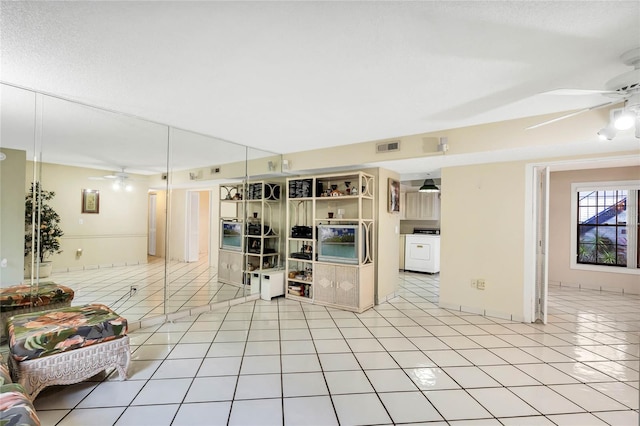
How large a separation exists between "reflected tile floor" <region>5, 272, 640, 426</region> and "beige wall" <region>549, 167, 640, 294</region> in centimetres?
177

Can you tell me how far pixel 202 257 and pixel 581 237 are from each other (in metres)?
7.15

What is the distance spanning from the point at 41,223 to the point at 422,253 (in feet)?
21.4

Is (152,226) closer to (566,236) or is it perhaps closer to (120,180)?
(120,180)

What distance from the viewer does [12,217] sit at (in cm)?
268

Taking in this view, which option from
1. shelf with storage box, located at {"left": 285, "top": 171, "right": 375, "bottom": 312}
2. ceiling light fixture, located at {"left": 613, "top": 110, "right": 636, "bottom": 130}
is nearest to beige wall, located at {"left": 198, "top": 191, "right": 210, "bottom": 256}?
shelf with storage box, located at {"left": 285, "top": 171, "right": 375, "bottom": 312}

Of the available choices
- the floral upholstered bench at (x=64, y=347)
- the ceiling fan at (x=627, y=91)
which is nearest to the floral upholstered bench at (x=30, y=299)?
the floral upholstered bench at (x=64, y=347)

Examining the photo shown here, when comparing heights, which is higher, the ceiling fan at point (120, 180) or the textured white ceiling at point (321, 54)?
the textured white ceiling at point (321, 54)

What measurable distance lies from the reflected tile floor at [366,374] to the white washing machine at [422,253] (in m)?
2.69

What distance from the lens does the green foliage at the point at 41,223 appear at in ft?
8.99

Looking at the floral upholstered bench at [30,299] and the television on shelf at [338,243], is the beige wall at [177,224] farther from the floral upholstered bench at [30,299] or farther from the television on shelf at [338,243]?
the television on shelf at [338,243]

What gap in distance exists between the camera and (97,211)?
324 centimetres

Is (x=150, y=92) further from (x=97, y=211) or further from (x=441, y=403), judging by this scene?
(x=441, y=403)

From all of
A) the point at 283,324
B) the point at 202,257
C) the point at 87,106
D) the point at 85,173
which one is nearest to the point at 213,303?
the point at 202,257

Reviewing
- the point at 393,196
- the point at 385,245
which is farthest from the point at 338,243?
the point at 393,196
